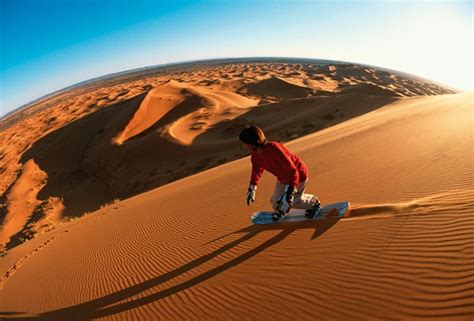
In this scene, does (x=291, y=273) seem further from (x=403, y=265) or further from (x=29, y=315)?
(x=29, y=315)

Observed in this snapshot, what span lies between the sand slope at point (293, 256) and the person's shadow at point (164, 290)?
0.02 meters

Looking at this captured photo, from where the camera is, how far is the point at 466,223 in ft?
12.9

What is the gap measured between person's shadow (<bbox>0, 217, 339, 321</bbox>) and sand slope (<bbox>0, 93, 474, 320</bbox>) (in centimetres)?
2

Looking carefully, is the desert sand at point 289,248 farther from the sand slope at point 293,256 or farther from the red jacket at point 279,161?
the red jacket at point 279,161

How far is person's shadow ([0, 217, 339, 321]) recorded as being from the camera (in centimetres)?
458

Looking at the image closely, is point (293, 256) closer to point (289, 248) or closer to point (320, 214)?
point (289, 248)

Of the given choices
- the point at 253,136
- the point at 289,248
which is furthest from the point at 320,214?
the point at 253,136

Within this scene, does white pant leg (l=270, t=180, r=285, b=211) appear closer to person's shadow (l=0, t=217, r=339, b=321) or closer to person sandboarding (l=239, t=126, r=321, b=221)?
person sandboarding (l=239, t=126, r=321, b=221)

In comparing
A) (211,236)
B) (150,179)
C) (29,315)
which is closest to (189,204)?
(211,236)

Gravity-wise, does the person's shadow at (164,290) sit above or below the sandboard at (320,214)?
below

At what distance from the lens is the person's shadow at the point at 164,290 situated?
458 cm

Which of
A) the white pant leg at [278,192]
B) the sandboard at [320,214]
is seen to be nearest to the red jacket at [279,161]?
the white pant leg at [278,192]

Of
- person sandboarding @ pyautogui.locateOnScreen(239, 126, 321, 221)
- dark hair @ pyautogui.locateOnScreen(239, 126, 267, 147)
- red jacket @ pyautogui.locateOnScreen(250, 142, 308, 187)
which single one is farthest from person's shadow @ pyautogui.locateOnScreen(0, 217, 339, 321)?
dark hair @ pyautogui.locateOnScreen(239, 126, 267, 147)

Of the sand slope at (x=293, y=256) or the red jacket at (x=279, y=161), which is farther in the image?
the red jacket at (x=279, y=161)
